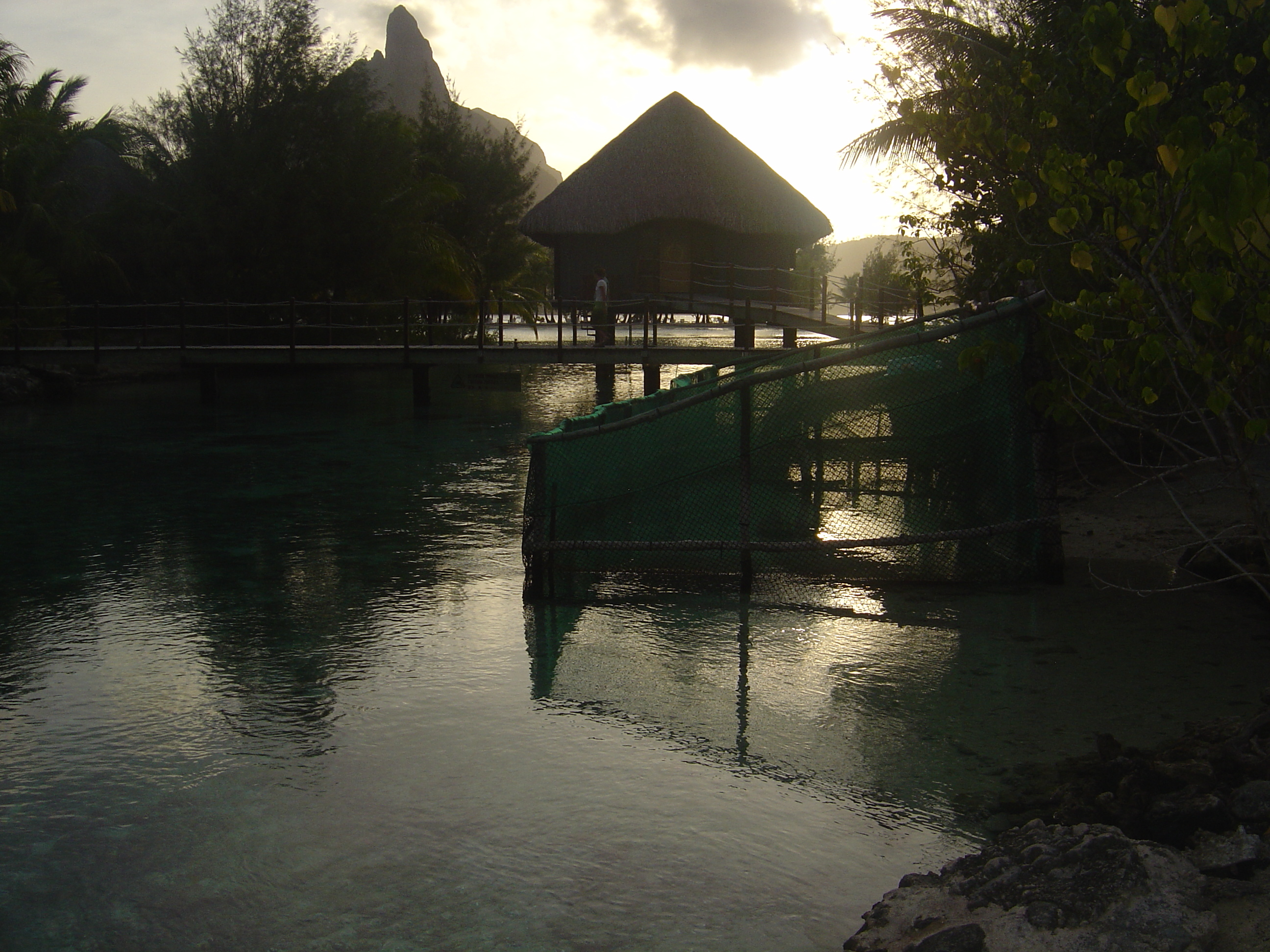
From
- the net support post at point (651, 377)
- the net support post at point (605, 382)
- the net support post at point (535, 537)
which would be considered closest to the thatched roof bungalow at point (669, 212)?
the net support post at point (605, 382)

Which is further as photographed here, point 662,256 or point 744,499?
point 662,256

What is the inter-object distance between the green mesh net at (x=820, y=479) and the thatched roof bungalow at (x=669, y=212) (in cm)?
2019

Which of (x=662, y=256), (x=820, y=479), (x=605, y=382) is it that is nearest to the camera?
(x=820, y=479)

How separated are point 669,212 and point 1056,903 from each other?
2502cm

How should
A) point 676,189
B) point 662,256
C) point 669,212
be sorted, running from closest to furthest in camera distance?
point 669,212
point 676,189
point 662,256

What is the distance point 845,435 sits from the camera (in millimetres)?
7027

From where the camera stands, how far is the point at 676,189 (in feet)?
90.0

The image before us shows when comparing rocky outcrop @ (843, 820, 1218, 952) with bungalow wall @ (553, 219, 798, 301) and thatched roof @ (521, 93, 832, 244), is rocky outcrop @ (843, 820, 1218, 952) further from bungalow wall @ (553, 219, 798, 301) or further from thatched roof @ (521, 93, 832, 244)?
thatched roof @ (521, 93, 832, 244)

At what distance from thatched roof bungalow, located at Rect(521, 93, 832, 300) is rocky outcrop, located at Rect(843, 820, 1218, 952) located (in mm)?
24095

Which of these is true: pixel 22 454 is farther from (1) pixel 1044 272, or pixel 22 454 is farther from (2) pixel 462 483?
(1) pixel 1044 272

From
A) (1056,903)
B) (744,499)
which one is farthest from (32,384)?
(1056,903)

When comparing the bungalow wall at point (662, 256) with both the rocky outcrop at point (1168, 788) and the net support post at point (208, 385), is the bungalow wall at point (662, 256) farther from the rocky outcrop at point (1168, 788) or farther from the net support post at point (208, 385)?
the rocky outcrop at point (1168, 788)

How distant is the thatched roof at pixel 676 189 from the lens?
27.4m

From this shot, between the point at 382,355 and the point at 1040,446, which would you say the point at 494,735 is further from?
the point at 382,355
